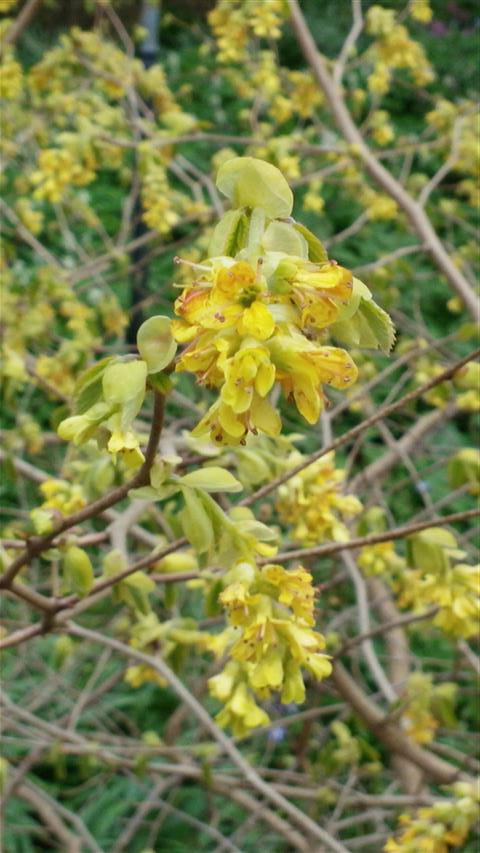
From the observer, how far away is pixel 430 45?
16.7ft

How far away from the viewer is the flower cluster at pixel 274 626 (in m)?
0.71

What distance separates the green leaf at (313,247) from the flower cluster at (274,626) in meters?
0.24

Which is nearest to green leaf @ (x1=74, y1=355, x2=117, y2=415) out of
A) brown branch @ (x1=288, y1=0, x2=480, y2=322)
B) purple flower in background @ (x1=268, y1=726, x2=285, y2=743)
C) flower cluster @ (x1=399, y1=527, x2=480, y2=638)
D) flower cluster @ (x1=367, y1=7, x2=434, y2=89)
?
flower cluster @ (x1=399, y1=527, x2=480, y2=638)

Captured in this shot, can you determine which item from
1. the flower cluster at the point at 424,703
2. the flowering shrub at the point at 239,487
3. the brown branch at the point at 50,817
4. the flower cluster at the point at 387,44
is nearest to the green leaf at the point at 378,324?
the flowering shrub at the point at 239,487

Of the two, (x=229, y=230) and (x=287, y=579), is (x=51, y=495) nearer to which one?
(x=287, y=579)

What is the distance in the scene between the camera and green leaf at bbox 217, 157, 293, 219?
1.84ft

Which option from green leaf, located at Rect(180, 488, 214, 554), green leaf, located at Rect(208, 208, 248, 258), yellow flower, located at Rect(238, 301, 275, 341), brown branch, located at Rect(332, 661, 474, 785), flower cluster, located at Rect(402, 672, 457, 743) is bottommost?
brown branch, located at Rect(332, 661, 474, 785)

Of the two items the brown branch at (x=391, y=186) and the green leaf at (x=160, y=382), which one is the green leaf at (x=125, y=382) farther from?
the brown branch at (x=391, y=186)

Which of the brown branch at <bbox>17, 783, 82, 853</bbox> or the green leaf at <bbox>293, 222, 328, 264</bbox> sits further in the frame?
the brown branch at <bbox>17, 783, 82, 853</bbox>

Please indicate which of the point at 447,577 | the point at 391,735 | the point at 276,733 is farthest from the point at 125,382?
the point at 276,733

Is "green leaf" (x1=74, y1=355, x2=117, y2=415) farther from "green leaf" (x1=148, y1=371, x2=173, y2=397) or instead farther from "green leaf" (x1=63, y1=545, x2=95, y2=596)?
"green leaf" (x1=63, y1=545, x2=95, y2=596)

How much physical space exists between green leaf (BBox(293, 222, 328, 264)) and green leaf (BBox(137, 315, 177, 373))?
0.31 ft

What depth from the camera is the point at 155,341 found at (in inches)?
23.8

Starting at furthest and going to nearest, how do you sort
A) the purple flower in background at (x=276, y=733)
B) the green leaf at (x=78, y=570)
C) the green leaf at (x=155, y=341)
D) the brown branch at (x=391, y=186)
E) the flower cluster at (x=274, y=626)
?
the purple flower in background at (x=276, y=733) < the brown branch at (x=391, y=186) < the green leaf at (x=78, y=570) < the flower cluster at (x=274, y=626) < the green leaf at (x=155, y=341)
